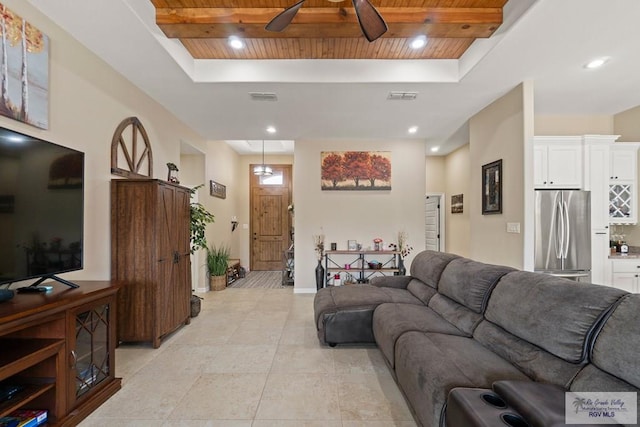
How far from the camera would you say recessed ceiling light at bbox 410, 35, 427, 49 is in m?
2.83

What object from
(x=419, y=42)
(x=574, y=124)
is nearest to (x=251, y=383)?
(x=419, y=42)

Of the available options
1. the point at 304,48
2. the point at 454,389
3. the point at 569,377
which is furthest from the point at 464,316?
the point at 304,48

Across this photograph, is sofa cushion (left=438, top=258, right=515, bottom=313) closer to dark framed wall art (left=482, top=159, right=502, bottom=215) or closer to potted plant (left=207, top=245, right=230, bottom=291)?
dark framed wall art (left=482, top=159, right=502, bottom=215)

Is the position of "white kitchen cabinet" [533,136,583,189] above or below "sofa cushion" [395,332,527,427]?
above

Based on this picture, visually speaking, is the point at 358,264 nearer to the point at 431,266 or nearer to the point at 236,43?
the point at 431,266

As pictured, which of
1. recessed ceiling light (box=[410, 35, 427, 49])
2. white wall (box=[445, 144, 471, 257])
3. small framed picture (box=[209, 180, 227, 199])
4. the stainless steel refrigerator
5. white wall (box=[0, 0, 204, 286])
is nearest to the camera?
white wall (box=[0, 0, 204, 286])

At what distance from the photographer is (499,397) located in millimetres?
1341

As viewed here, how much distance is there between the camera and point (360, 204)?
5664 millimetres

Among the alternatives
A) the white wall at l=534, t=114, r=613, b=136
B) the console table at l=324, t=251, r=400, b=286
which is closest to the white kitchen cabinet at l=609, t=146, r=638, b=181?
the white wall at l=534, t=114, r=613, b=136

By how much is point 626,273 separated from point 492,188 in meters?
2.02

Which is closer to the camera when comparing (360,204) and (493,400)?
(493,400)

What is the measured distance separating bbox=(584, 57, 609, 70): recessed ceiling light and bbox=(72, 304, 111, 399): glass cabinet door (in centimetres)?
496

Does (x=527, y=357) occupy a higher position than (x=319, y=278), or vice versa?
(x=527, y=357)

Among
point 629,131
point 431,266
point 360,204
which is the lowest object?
point 431,266
